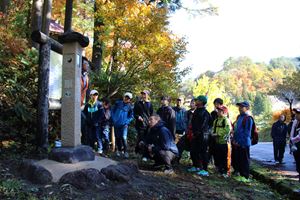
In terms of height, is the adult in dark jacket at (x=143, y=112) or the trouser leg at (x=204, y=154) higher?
the adult in dark jacket at (x=143, y=112)

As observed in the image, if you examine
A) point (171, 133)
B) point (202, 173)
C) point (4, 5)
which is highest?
point (4, 5)

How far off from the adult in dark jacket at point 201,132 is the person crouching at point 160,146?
64 centimetres

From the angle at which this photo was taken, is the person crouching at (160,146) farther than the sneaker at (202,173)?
No

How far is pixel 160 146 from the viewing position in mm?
6832

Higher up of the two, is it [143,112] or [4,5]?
[4,5]

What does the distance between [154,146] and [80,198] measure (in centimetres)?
271

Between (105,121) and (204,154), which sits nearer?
(204,154)

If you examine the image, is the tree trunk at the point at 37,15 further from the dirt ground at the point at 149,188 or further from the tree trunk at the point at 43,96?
the dirt ground at the point at 149,188

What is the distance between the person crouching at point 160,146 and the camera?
6680mm

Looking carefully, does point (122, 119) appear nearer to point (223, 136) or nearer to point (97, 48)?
point (223, 136)

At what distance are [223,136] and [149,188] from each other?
2776mm

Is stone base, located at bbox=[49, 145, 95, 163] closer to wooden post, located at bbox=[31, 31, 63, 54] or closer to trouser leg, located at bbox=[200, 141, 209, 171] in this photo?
wooden post, located at bbox=[31, 31, 63, 54]

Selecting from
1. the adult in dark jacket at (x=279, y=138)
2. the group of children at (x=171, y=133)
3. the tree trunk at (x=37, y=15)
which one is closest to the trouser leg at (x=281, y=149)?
the adult in dark jacket at (x=279, y=138)

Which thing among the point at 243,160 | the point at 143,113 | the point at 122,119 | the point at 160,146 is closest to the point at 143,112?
the point at 143,113
